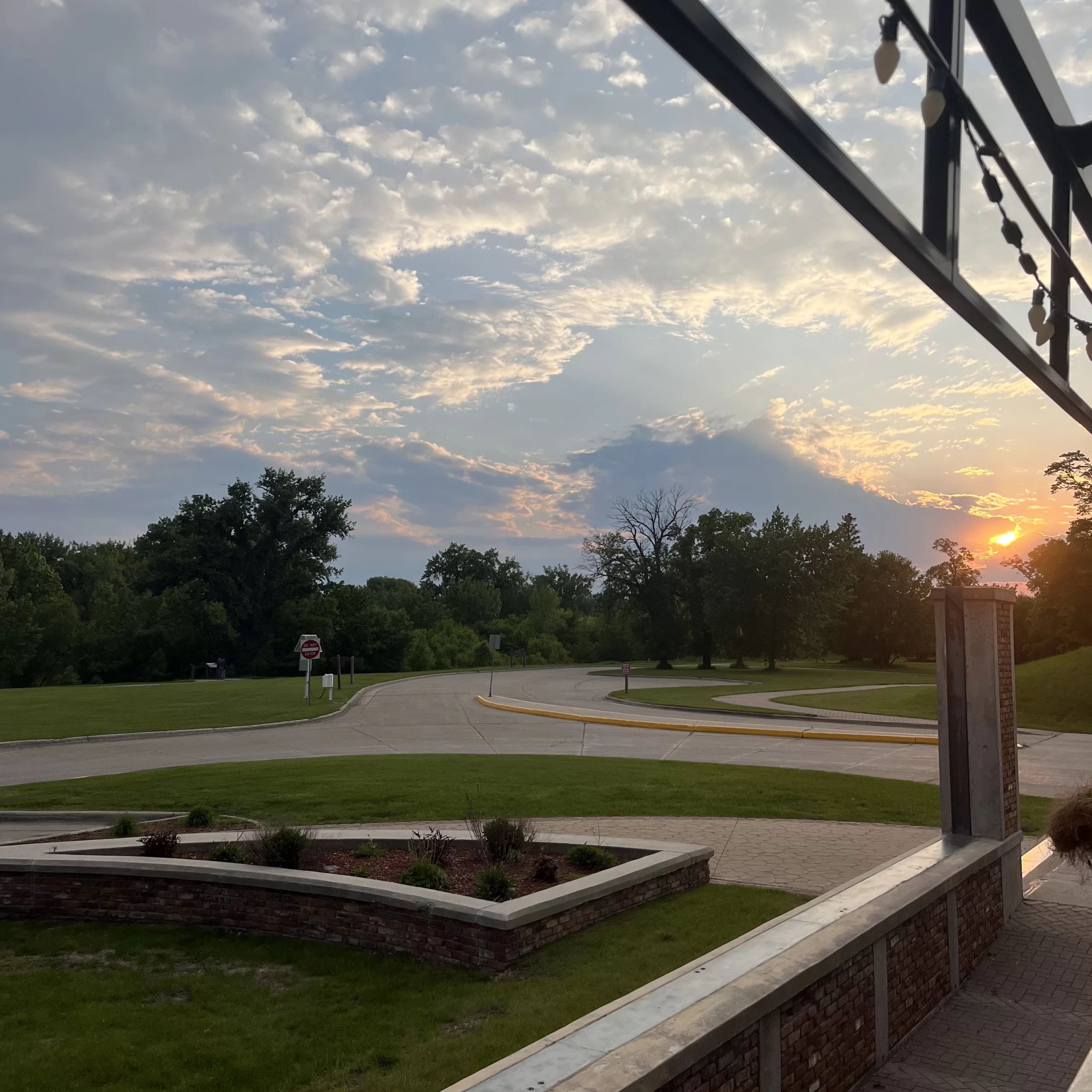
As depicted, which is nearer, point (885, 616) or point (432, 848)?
point (432, 848)

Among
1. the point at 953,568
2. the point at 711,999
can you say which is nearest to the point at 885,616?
the point at 953,568

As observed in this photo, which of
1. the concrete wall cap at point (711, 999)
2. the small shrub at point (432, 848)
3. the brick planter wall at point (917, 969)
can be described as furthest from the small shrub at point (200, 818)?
the brick planter wall at point (917, 969)

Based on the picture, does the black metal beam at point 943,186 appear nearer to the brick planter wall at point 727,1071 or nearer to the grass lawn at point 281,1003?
the brick planter wall at point 727,1071

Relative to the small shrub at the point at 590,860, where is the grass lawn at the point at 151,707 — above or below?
below

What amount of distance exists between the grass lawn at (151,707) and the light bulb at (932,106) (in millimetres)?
22900

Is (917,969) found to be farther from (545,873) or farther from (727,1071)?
(545,873)

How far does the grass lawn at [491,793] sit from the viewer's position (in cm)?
1249

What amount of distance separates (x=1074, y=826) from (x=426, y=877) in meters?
4.94

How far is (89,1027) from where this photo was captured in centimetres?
586

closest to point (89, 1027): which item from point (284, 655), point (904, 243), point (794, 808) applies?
point (904, 243)

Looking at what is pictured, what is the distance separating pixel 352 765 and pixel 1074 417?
Answer: 13780 mm

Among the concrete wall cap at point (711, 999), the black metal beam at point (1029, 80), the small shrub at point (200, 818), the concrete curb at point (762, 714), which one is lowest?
the concrete curb at point (762, 714)

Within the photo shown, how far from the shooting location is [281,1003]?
6266 mm

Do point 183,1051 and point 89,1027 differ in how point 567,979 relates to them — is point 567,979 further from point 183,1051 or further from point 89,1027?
point 89,1027
